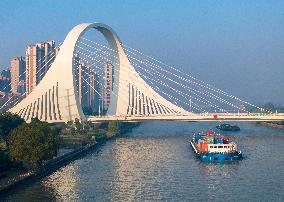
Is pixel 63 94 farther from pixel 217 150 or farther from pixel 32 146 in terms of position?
pixel 32 146

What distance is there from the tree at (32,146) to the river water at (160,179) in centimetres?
50

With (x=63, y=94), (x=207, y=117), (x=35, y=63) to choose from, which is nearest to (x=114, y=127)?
(x=63, y=94)

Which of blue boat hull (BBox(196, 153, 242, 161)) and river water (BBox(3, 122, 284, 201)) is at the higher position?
blue boat hull (BBox(196, 153, 242, 161))

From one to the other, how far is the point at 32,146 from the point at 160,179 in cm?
278

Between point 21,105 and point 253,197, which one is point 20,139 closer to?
point 253,197

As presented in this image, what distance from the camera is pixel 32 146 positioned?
11.5 metres

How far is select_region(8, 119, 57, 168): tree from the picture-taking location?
11.4 meters

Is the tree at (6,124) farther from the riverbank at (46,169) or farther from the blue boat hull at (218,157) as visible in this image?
the blue boat hull at (218,157)

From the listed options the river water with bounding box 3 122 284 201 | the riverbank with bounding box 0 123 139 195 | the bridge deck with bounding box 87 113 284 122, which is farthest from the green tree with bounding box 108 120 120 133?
the river water with bounding box 3 122 284 201

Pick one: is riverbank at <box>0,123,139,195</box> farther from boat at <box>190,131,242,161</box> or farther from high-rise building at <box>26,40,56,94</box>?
high-rise building at <box>26,40,56,94</box>

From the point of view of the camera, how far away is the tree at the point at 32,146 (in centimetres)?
1138

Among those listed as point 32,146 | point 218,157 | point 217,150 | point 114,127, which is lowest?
point 218,157

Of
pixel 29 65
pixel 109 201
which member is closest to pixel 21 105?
pixel 109 201

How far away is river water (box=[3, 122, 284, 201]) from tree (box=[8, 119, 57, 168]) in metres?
0.50
